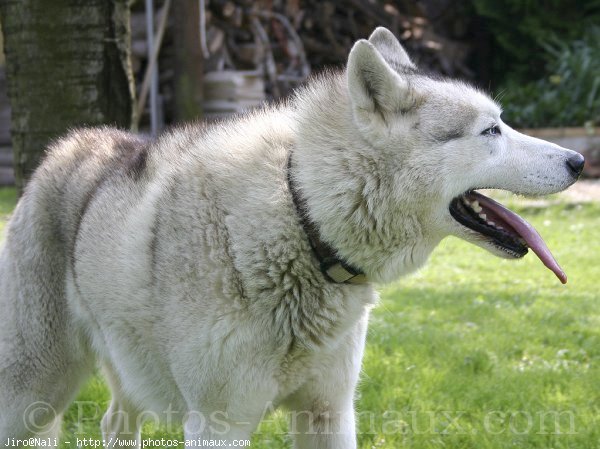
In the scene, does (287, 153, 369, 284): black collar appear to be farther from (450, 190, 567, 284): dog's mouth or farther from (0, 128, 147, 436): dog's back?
(0, 128, 147, 436): dog's back

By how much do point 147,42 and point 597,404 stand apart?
8.30 metres

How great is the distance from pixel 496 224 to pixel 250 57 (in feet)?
30.1

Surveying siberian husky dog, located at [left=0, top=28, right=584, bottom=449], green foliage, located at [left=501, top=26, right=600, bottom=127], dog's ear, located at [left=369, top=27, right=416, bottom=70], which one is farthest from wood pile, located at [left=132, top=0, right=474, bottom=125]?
siberian husky dog, located at [left=0, top=28, right=584, bottom=449]

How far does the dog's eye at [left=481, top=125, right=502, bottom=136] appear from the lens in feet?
9.78

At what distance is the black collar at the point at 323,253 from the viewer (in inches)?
115

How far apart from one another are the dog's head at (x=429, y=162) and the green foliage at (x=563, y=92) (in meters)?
9.86

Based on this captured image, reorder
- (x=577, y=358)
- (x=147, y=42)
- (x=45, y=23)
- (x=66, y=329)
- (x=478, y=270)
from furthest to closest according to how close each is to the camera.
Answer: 1. (x=147, y=42)
2. (x=478, y=270)
3. (x=577, y=358)
4. (x=45, y=23)
5. (x=66, y=329)

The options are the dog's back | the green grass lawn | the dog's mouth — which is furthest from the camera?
the green grass lawn

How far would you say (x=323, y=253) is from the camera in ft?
9.63

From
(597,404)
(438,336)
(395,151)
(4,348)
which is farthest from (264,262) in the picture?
(438,336)

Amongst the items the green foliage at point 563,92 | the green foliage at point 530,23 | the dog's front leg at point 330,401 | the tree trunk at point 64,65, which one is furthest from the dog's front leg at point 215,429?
the green foliage at point 530,23

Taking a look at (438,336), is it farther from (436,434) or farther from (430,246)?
(430,246)

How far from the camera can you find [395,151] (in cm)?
293

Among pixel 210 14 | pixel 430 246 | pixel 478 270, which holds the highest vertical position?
pixel 430 246
